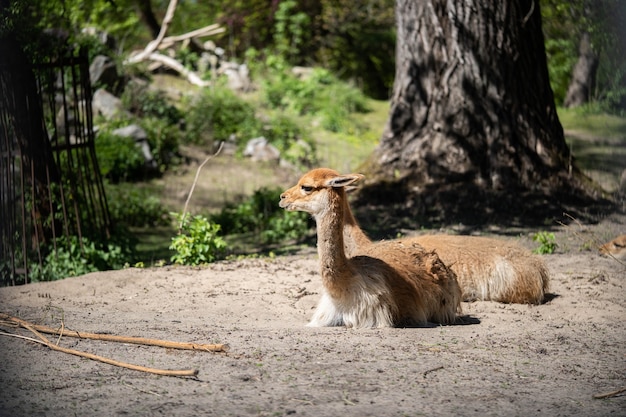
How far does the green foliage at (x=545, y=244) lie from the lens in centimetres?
1002

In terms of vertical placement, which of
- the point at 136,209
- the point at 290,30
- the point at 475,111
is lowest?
the point at 136,209

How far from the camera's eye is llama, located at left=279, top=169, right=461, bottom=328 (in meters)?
6.77

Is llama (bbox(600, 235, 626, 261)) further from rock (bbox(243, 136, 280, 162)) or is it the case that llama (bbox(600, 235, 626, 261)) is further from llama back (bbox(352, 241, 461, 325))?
rock (bbox(243, 136, 280, 162))

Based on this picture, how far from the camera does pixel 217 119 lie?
18.9 metres

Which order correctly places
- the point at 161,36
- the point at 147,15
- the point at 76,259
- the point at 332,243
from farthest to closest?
the point at 147,15
the point at 161,36
the point at 76,259
the point at 332,243

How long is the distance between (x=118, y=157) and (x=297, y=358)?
36.2 feet

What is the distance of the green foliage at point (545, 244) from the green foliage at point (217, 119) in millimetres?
9490

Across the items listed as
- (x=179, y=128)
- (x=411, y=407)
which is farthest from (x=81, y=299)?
(x=179, y=128)

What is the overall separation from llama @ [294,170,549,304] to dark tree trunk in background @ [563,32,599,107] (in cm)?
1483

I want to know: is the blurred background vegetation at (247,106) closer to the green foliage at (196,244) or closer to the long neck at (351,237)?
the green foliage at (196,244)

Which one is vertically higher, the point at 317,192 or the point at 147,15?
the point at 147,15

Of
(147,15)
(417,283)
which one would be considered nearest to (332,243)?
(417,283)

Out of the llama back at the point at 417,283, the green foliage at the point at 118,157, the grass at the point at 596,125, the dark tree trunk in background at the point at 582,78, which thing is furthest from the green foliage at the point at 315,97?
the llama back at the point at 417,283

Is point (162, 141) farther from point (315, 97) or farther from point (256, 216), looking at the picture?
point (315, 97)
